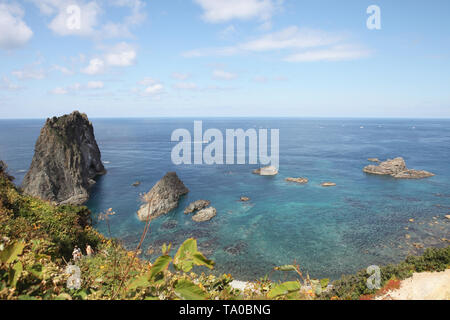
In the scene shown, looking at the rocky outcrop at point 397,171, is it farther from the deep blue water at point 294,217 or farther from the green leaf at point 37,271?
the green leaf at point 37,271

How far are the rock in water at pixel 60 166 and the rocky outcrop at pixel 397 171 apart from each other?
263 ft

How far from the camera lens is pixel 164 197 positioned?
5178 cm

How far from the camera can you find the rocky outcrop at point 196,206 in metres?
48.9

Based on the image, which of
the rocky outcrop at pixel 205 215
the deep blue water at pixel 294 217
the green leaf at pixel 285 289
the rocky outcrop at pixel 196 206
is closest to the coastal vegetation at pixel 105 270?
the green leaf at pixel 285 289

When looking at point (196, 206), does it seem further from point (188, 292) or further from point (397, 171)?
point (397, 171)

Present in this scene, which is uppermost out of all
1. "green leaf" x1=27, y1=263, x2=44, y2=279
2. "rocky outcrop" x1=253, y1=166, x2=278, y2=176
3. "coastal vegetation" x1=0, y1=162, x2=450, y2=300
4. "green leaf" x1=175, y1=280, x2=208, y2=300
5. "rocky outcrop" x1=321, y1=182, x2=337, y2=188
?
"green leaf" x1=175, y1=280, x2=208, y2=300

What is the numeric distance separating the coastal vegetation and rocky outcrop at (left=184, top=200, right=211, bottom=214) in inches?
1115

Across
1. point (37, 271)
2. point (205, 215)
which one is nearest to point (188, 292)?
point (37, 271)

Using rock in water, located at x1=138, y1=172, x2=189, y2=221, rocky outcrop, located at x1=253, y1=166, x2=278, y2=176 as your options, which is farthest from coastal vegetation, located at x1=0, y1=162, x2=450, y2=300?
rocky outcrop, located at x1=253, y1=166, x2=278, y2=176

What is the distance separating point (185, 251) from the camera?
3.43 m

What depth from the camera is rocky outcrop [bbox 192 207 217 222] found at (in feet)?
148

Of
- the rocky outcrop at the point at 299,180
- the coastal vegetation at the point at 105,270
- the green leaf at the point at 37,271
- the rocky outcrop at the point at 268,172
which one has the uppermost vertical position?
the green leaf at the point at 37,271

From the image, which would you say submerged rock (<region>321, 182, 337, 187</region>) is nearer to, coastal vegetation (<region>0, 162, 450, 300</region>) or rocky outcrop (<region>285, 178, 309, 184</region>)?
rocky outcrop (<region>285, 178, 309, 184</region>)
